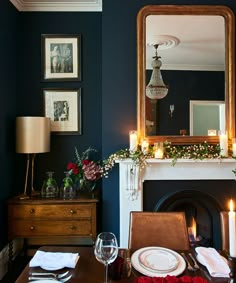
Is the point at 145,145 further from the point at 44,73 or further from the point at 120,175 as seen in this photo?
the point at 44,73

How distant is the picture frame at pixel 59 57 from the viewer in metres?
3.08

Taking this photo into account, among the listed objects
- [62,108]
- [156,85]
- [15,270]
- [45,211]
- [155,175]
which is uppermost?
[156,85]

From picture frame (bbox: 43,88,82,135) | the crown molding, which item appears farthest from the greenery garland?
the crown molding

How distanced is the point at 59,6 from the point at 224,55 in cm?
193

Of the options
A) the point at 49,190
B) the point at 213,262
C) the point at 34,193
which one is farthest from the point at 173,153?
the point at 34,193

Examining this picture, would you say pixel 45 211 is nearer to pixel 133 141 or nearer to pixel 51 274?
pixel 133 141

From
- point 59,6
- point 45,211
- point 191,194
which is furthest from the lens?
point 59,6

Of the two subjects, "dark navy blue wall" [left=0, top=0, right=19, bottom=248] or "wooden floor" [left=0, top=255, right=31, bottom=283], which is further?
"dark navy blue wall" [left=0, top=0, right=19, bottom=248]

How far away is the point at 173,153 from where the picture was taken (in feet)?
8.50

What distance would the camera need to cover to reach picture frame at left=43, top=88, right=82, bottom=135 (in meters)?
3.08

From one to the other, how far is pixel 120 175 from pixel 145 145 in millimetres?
388

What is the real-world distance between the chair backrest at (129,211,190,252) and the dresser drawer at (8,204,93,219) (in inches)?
42.1

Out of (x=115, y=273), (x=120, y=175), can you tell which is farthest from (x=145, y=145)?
(x=115, y=273)

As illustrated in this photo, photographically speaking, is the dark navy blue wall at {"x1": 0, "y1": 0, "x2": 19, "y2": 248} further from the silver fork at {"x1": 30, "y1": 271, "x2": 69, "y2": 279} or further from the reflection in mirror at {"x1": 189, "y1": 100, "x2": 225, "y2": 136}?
the reflection in mirror at {"x1": 189, "y1": 100, "x2": 225, "y2": 136}
